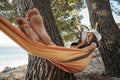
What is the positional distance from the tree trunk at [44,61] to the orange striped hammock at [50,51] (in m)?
0.28

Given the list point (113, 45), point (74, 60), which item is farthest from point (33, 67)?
point (113, 45)

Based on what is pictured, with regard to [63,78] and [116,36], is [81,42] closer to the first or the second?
[63,78]

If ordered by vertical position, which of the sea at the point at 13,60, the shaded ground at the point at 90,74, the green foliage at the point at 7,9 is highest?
the green foliage at the point at 7,9

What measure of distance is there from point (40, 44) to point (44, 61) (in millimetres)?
637

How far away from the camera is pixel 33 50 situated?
2.08 meters

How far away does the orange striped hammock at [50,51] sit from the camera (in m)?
2.03

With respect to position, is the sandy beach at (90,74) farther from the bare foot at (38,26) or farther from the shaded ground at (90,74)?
the bare foot at (38,26)

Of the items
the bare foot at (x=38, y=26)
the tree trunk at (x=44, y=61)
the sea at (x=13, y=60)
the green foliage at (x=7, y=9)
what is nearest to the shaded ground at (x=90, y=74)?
the tree trunk at (x=44, y=61)

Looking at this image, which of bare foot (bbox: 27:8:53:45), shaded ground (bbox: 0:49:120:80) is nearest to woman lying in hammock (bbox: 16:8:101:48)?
bare foot (bbox: 27:8:53:45)

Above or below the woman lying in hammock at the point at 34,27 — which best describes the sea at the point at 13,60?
above

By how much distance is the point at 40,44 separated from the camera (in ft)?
6.86

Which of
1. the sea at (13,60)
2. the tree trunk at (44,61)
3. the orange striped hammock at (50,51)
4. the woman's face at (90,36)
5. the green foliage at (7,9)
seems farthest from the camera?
the sea at (13,60)

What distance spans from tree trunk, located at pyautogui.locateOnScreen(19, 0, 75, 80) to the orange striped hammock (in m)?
0.28

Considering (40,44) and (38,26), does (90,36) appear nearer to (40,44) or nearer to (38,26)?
(38,26)
